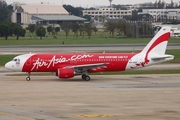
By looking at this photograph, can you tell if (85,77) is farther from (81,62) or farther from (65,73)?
(65,73)

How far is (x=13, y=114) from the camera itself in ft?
104

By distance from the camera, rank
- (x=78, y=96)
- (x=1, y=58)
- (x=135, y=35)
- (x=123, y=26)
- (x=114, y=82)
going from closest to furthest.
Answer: (x=78, y=96), (x=114, y=82), (x=1, y=58), (x=135, y=35), (x=123, y=26)

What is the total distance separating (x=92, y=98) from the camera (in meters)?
39.4

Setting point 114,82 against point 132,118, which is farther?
point 114,82

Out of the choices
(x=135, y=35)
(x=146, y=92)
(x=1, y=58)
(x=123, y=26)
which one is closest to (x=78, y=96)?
(x=146, y=92)

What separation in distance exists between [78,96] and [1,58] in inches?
1539

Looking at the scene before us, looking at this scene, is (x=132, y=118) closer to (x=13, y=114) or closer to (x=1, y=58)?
(x=13, y=114)

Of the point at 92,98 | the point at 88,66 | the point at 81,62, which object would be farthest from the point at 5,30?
the point at 92,98

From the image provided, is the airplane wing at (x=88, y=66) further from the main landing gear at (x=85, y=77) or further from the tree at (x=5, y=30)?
the tree at (x=5, y=30)

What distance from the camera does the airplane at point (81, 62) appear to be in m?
52.9

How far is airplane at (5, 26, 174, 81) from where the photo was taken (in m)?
52.9

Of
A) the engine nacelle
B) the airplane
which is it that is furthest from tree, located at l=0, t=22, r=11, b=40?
the engine nacelle

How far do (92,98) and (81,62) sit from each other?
1426 cm

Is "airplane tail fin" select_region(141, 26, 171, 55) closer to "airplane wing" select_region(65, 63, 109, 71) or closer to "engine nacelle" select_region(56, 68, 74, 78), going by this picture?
"airplane wing" select_region(65, 63, 109, 71)
